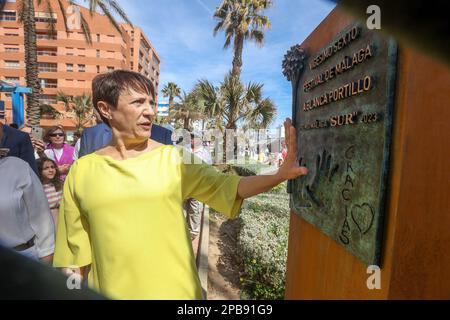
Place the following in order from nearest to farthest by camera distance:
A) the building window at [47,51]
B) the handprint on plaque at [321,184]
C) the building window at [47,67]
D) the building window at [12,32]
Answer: the handprint on plaque at [321,184] < the building window at [12,32] < the building window at [47,67] < the building window at [47,51]

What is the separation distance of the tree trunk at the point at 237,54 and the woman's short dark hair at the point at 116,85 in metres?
13.7

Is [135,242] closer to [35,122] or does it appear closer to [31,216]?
[31,216]

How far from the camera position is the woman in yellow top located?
53.6 inches

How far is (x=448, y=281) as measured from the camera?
1.30 metres

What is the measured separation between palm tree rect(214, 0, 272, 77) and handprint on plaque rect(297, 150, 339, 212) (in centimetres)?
1389

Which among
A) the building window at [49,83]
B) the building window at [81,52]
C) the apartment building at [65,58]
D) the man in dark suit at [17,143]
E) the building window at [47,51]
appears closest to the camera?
the man in dark suit at [17,143]

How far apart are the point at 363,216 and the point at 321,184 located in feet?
1.55

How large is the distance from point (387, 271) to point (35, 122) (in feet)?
40.2

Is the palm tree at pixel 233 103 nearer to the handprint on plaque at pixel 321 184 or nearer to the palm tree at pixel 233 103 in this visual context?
the palm tree at pixel 233 103

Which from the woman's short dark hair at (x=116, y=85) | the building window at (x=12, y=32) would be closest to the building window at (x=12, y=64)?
the building window at (x=12, y=32)

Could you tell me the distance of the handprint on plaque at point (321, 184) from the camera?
70.1 inches

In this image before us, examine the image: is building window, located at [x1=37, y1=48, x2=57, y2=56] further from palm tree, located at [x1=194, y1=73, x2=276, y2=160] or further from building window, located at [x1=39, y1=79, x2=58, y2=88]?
palm tree, located at [x1=194, y1=73, x2=276, y2=160]

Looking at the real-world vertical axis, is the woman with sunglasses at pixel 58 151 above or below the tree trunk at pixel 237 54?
below

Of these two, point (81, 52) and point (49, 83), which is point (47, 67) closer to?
point (49, 83)
